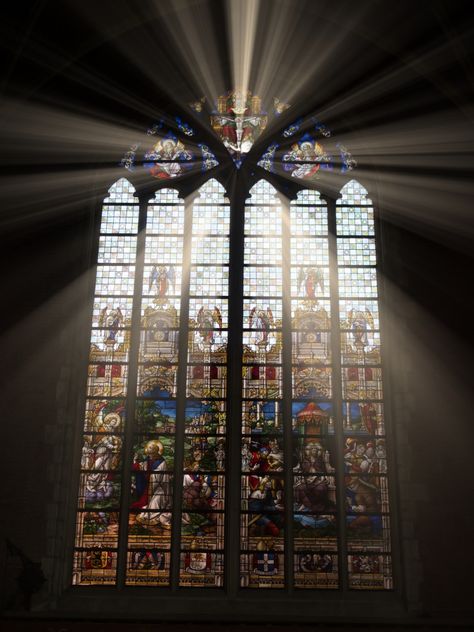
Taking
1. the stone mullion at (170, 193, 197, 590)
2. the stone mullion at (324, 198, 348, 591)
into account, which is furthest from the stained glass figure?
the stone mullion at (324, 198, 348, 591)

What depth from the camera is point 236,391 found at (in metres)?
7.95

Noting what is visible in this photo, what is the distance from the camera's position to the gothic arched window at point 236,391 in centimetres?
755

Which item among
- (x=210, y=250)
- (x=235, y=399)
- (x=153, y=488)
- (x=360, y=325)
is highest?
(x=210, y=250)

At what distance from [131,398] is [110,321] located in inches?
33.8

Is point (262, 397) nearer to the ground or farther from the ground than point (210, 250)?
nearer to the ground

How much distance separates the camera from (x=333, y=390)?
8.01 m

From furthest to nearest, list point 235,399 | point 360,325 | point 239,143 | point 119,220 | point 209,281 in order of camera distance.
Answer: point 239,143, point 119,220, point 209,281, point 360,325, point 235,399

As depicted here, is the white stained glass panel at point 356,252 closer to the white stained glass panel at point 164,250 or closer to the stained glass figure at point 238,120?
the stained glass figure at point 238,120

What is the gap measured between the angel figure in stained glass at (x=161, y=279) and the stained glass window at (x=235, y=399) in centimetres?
1

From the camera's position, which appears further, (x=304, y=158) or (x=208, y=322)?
(x=304, y=158)

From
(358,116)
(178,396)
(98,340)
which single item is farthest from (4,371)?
(358,116)

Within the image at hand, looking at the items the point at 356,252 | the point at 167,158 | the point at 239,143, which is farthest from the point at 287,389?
the point at 167,158

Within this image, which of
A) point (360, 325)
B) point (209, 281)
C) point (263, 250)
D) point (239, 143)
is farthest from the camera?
point (239, 143)

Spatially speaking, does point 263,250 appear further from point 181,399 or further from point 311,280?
point 181,399
